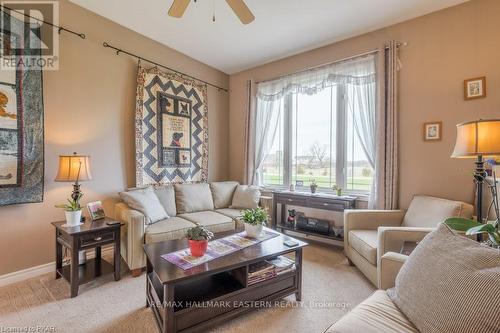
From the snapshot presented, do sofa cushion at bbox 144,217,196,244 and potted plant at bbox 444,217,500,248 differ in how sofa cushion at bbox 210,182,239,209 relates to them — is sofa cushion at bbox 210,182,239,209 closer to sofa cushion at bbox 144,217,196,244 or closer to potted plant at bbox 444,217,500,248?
sofa cushion at bbox 144,217,196,244

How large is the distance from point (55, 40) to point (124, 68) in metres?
0.72

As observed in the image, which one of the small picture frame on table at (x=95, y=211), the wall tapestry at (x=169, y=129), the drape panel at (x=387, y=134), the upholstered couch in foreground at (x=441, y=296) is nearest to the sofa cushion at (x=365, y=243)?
the drape panel at (x=387, y=134)

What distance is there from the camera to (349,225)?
108 inches

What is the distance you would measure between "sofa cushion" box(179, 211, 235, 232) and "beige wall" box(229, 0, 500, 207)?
2148 millimetres

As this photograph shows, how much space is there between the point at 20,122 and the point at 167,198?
1.64 metres

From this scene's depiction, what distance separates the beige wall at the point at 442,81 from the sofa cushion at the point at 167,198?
2.88m

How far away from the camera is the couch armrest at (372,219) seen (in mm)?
2727

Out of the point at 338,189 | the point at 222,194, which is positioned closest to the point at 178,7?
the point at 222,194

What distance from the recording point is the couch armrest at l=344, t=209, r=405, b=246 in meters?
2.73

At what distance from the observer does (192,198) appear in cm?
343

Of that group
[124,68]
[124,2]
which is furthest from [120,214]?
[124,2]

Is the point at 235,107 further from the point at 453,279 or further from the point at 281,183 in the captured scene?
the point at 453,279

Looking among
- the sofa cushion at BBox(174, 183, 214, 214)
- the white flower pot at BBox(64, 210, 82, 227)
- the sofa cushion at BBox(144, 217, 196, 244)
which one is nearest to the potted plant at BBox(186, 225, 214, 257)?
the sofa cushion at BBox(144, 217, 196, 244)

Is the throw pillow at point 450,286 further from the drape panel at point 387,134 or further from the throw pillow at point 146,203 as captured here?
the throw pillow at point 146,203
